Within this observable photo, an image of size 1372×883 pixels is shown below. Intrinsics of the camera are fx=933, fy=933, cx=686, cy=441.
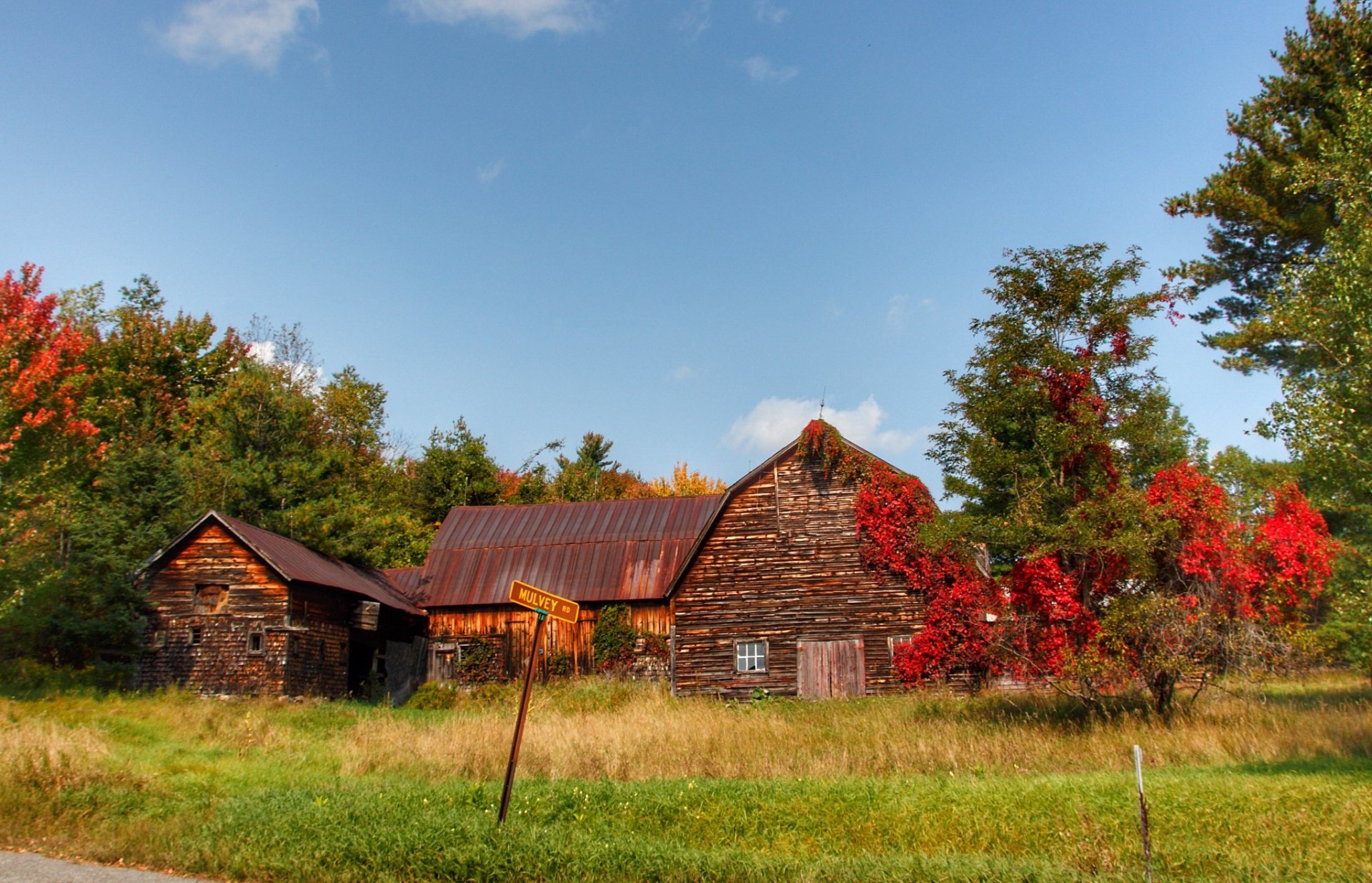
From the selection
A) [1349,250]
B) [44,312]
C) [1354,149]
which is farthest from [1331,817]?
Result: [44,312]

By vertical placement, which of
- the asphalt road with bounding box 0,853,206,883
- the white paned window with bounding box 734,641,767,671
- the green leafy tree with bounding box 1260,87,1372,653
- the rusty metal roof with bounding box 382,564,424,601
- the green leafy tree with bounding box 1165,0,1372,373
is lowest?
the asphalt road with bounding box 0,853,206,883

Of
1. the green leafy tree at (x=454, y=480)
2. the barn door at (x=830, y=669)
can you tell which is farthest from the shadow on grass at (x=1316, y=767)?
the green leafy tree at (x=454, y=480)

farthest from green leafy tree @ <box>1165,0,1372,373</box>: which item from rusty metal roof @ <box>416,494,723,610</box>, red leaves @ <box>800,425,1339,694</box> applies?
rusty metal roof @ <box>416,494,723,610</box>

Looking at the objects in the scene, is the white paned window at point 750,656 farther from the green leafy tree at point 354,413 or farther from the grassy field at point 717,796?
the green leafy tree at point 354,413

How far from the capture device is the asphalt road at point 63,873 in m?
8.45

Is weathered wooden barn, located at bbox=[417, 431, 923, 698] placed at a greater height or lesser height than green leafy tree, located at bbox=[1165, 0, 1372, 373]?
lesser

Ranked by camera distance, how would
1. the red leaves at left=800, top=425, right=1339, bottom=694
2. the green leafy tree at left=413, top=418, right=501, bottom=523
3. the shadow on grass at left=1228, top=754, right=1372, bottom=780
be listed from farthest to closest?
the green leafy tree at left=413, top=418, right=501, bottom=523 < the red leaves at left=800, top=425, right=1339, bottom=694 < the shadow on grass at left=1228, top=754, right=1372, bottom=780

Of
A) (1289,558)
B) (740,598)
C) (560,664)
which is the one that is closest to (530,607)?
(1289,558)

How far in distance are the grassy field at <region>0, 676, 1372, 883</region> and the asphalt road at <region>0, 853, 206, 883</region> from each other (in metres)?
0.28

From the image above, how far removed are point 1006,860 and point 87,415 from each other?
44.0 metres

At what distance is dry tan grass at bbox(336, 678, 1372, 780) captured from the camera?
1389cm

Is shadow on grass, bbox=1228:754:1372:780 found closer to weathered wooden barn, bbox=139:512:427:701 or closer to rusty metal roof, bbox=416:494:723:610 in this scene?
rusty metal roof, bbox=416:494:723:610

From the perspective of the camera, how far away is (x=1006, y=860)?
8383mm

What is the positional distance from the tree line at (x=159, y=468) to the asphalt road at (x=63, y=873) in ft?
47.4
